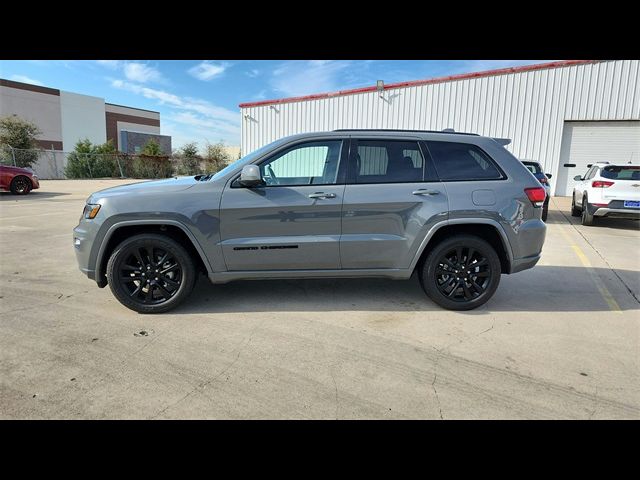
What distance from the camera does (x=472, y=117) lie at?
668 inches

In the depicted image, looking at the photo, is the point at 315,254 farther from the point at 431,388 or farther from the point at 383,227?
the point at 431,388

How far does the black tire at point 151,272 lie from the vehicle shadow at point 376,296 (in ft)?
0.79

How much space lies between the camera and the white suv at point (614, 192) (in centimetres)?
920

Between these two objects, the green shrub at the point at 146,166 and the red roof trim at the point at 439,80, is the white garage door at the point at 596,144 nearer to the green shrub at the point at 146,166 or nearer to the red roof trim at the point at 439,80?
the red roof trim at the point at 439,80

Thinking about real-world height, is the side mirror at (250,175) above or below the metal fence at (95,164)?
below

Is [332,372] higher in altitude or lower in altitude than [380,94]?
lower

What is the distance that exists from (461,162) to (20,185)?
694 inches

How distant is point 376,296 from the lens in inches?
183

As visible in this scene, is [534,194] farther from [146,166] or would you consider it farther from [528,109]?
[146,166]

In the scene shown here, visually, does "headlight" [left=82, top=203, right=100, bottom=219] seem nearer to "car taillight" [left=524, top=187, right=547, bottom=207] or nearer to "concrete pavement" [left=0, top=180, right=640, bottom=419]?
"concrete pavement" [left=0, top=180, right=640, bottom=419]

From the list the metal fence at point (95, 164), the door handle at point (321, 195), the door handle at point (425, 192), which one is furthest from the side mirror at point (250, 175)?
the metal fence at point (95, 164)

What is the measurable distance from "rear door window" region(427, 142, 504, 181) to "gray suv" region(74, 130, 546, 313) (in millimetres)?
11
